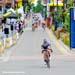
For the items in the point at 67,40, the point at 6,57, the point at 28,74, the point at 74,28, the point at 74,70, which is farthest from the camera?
the point at 67,40

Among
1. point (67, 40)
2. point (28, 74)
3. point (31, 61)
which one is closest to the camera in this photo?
point (28, 74)

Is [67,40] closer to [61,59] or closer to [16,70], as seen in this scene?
[61,59]

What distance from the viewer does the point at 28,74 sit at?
67.2 feet

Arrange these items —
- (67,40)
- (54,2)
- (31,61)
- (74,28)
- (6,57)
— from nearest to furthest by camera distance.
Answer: (31,61)
(6,57)
(74,28)
(67,40)
(54,2)

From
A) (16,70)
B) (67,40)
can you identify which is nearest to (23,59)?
(16,70)

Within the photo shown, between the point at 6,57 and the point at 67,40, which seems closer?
the point at 6,57

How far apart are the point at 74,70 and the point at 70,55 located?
7.74 meters

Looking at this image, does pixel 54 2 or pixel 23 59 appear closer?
pixel 23 59

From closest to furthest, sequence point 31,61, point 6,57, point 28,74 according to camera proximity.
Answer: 1. point 28,74
2. point 31,61
3. point 6,57

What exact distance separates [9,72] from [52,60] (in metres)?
6.19

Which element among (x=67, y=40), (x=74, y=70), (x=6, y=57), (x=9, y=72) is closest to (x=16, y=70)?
(x=9, y=72)

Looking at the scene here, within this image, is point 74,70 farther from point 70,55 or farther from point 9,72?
point 70,55

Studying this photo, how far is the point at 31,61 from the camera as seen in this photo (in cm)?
2638

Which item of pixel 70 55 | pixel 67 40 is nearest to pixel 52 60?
pixel 70 55
